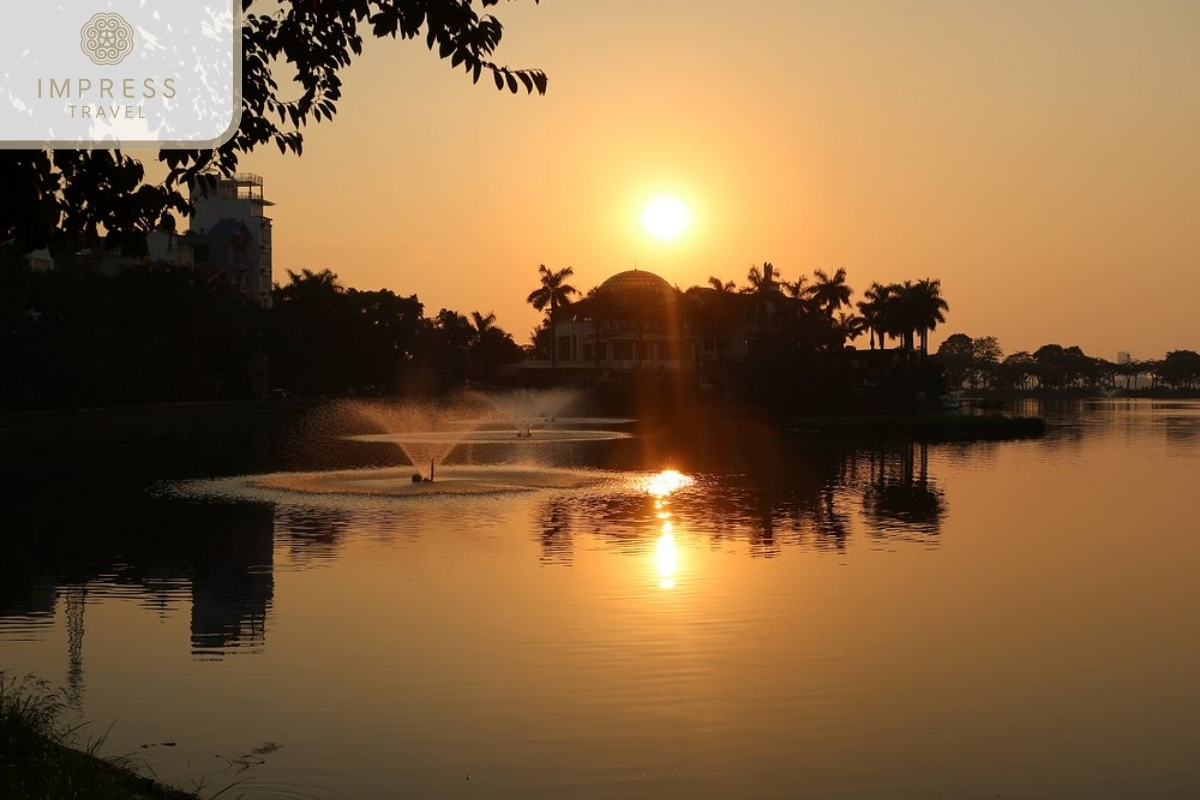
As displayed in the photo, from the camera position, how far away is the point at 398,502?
3684cm

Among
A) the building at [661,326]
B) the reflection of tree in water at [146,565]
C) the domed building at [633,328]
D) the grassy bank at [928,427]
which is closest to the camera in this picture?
the reflection of tree in water at [146,565]

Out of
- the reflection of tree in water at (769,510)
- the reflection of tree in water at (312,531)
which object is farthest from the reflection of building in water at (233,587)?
the reflection of tree in water at (769,510)

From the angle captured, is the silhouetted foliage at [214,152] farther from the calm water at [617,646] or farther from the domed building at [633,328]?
the domed building at [633,328]

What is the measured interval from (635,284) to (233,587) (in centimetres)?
12922

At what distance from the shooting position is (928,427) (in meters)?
86.4

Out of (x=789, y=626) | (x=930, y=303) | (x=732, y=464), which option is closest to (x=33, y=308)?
(x=732, y=464)

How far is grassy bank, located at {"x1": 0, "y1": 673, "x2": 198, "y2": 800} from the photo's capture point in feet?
32.2

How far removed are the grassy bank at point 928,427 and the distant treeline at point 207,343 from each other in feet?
147

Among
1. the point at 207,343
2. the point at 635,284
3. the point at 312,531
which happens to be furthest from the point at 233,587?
the point at 635,284

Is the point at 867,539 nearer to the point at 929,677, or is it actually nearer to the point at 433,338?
the point at 929,677

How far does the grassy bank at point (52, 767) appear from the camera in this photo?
9812mm

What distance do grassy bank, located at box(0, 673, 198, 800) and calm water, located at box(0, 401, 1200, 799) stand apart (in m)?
0.87

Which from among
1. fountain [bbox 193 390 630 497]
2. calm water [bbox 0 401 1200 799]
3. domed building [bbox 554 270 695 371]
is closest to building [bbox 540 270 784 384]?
domed building [bbox 554 270 695 371]

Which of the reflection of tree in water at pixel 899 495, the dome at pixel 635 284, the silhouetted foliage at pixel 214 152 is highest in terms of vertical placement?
the dome at pixel 635 284
